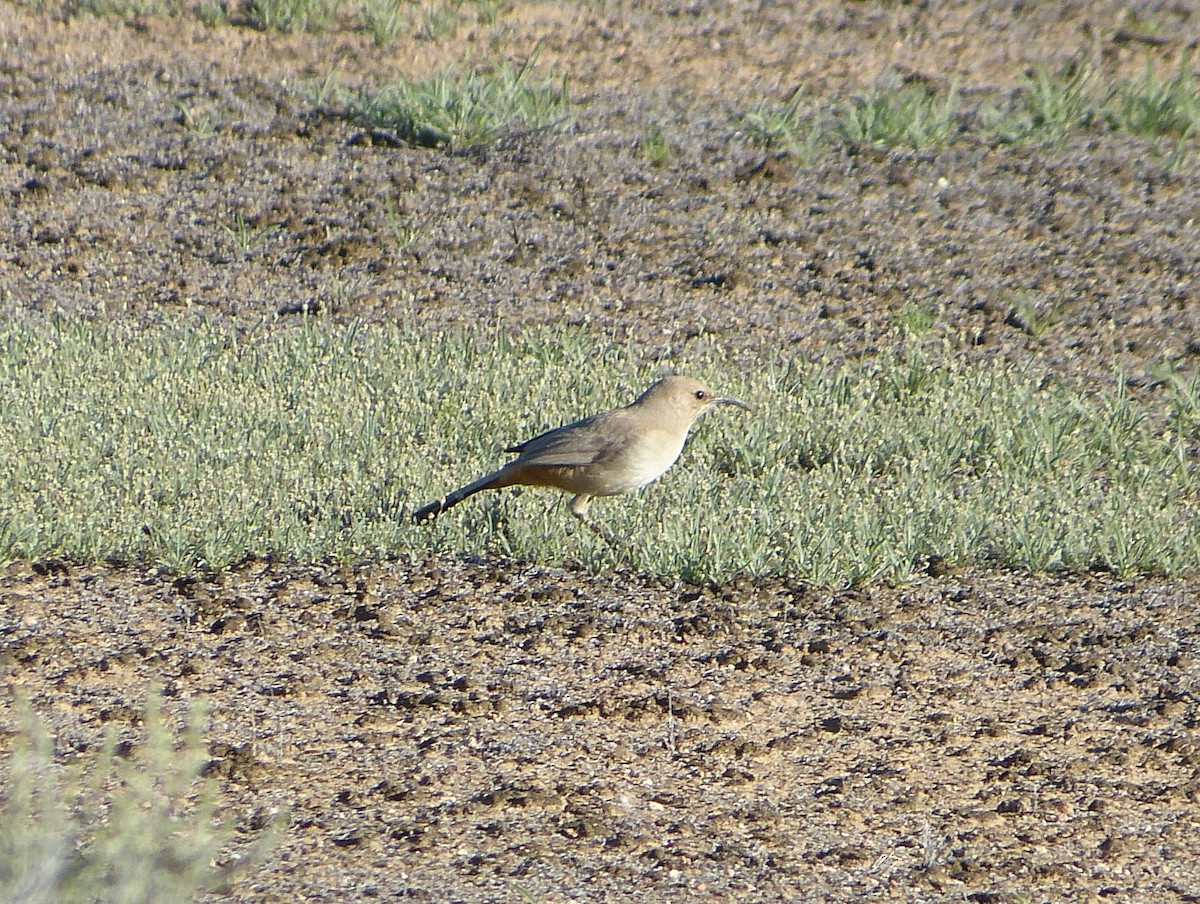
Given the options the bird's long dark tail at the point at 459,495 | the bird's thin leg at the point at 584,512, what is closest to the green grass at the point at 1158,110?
the bird's thin leg at the point at 584,512

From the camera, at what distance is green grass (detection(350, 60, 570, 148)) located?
11203 mm

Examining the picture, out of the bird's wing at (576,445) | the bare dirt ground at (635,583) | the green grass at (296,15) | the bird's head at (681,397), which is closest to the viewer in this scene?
the bare dirt ground at (635,583)

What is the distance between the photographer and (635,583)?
6492mm

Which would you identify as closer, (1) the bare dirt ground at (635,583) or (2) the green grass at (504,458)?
(1) the bare dirt ground at (635,583)

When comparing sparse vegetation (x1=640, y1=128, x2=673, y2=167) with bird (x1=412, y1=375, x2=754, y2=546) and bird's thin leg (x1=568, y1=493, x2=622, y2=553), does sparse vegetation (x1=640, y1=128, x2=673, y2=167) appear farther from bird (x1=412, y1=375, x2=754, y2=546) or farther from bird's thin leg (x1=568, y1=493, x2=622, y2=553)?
bird's thin leg (x1=568, y1=493, x2=622, y2=553)

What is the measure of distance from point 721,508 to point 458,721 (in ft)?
6.54

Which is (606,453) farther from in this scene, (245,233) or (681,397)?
(245,233)

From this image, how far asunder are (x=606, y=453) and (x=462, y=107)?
5156 millimetres

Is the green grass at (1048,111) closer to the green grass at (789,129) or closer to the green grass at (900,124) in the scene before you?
the green grass at (900,124)

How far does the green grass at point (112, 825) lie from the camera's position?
11.3 feet

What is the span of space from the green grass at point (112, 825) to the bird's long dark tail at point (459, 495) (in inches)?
69.6

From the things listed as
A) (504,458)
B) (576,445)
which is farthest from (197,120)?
(576,445)

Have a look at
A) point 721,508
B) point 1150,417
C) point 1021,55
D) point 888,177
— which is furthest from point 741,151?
point 721,508

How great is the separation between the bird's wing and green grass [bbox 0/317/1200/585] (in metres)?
0.29
